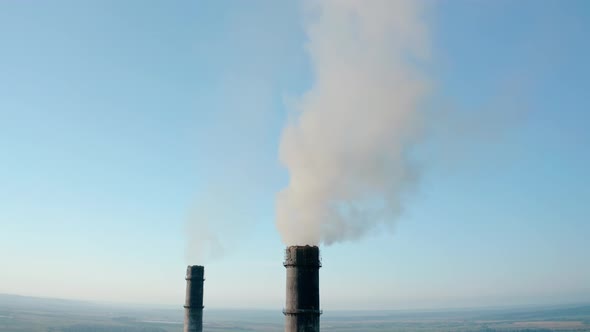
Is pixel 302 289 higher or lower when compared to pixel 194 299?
higher

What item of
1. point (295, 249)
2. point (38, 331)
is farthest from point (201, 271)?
point (38, 331)

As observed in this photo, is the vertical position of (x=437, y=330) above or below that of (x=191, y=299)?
below

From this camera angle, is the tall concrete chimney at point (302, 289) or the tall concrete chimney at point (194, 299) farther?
the tall concrete chimney at point (194, 299)

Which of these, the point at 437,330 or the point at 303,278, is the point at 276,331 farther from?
the point at 303,278

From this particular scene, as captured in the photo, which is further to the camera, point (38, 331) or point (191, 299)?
point (38, 331)

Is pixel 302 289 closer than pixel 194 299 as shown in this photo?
Yes
